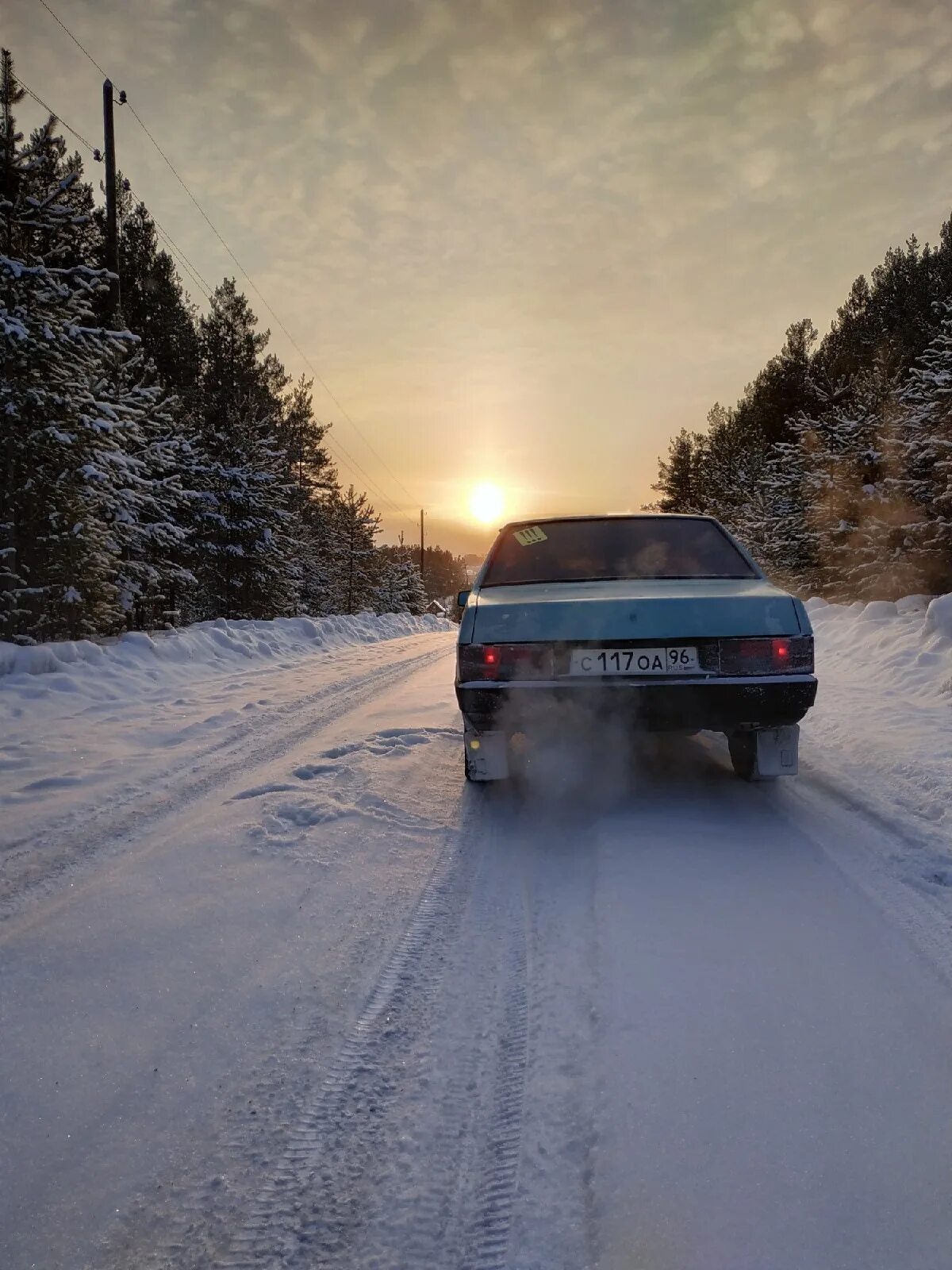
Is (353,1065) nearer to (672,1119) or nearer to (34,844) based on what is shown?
(672,1119)

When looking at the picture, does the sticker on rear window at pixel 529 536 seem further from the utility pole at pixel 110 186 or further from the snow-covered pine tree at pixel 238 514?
the snow-covered pine tree at pixel 238 514

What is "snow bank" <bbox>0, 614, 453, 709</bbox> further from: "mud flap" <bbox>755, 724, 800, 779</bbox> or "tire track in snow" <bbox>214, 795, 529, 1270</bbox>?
"mud flap" <bbox>755, 724, 800, 779</bbox>

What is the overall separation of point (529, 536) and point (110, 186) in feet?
44.1

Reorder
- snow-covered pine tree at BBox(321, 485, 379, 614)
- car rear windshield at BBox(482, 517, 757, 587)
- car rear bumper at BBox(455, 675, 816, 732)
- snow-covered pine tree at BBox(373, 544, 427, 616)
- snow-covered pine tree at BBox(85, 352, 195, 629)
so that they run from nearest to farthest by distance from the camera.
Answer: car rear bumper at BBox(455, 675, 816, 732) → car rear windshield at BBox(482, 517, 757, 587) → snow-covered pine tree at BBox(85, 352, 195, 629) → snow-covered pine tree at BBox(321, 485, 379, 614) → snow-covered pine tree at BBox(373, 544, 427, 616)

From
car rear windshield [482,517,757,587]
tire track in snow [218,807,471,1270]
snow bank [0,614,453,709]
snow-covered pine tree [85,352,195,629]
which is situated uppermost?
snow-covered pine tree [85,352,195,629]

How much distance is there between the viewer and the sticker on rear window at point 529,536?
4359 mm

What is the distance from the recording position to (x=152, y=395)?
37.2 ft

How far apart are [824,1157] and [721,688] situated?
1958mm

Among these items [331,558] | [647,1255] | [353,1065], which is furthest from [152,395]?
[331,558]

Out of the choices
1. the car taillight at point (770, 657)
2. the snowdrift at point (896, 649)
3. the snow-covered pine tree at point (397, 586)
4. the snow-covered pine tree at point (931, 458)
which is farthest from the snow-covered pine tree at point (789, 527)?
the snow-covered pine tree at point (397, 586)

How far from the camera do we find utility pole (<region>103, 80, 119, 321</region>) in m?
12.5

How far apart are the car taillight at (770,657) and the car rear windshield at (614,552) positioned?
80 cm

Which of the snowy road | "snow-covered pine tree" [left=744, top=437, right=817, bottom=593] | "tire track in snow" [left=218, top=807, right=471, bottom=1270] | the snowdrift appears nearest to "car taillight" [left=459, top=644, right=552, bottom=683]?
the snowy road

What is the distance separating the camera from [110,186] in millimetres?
12914
